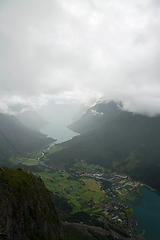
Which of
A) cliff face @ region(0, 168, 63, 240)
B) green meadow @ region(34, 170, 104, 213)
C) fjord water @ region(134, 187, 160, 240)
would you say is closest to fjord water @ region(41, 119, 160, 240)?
fjord water @ region(134, 187, 160, 240)

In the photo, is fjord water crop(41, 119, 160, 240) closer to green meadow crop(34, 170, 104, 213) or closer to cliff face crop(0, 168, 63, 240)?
green meadow crop(34, 170, 104, 213)

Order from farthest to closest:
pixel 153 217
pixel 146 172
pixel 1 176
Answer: pixel 146 172
pixel 153 217
pixel 1 176

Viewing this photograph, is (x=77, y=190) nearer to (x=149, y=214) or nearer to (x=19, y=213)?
(x=149, y=214)

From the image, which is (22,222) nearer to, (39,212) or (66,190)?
(39,212)

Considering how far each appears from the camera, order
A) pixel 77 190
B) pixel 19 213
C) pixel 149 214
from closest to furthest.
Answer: pixel 19 213 → pixel 149 214 → pixel 77 190

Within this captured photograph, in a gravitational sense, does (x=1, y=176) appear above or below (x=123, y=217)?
above

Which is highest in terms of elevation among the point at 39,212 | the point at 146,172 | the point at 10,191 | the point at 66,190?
the point at 10,191

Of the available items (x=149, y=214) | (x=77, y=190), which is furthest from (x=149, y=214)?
(x=77, y=190)

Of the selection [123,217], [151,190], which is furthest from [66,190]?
[151,190]
